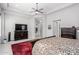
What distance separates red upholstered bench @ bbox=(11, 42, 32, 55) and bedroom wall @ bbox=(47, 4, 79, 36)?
426mm

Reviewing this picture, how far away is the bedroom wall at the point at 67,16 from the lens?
135 centimetres

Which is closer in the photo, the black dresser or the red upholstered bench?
the red upholstered bench

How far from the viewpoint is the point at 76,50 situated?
1273 mm

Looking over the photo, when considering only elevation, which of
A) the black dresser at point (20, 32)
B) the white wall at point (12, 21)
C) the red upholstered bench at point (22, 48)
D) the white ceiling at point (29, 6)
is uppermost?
the white ceiling at point (29, 6)

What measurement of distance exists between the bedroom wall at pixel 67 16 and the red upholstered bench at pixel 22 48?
426 mm

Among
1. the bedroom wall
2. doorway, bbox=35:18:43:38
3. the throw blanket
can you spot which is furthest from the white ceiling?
the throw blanket

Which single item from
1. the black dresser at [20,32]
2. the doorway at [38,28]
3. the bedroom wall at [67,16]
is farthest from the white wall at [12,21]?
the bedroom wall at [67,16]

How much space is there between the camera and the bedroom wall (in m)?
1.35

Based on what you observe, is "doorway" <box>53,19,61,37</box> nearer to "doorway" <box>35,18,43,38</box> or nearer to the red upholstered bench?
"doorway" <box>35,18,43,38</box>

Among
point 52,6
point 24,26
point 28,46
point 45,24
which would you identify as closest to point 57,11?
point 52,6

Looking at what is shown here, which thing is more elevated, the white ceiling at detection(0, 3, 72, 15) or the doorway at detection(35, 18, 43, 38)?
the white ceiling at detection(0, 3, 72, 15)

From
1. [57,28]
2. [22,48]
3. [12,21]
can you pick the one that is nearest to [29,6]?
[12,21]

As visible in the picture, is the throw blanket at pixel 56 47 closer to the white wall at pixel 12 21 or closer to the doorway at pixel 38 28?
the doorway at pixel 38 28

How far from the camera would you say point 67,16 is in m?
1.40
